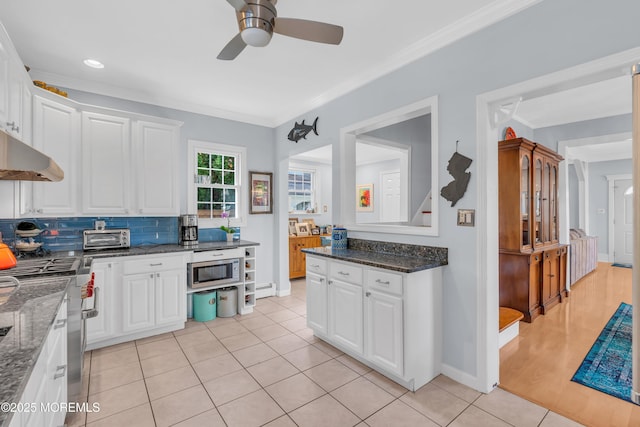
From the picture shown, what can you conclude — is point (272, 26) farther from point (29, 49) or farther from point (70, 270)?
point (29, 49)

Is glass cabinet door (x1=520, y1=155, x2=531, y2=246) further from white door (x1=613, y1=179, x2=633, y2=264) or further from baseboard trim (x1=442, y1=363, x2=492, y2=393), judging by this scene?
white door (x1=613, y1=179, x2=633, y2=264)

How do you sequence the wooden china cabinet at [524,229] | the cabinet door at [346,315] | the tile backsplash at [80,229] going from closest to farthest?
the cabinet door at [346,315] < the tile backsplash at [80,229] < the wooden china cabinet at [524,229]

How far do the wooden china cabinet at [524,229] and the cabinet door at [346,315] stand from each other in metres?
2.21

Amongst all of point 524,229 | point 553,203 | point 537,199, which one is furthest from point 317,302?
point 553,203

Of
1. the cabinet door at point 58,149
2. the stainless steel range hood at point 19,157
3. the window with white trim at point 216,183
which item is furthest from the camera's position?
the window with white trim at point 216,183

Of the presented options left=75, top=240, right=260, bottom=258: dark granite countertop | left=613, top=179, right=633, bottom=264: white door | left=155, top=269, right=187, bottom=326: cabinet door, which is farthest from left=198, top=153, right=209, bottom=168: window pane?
left=613, top=179, right=633, bottom=264: white door

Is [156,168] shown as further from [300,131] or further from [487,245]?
[487,245]

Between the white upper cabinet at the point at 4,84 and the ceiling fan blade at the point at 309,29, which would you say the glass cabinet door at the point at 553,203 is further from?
the white upper cabinet at the point at 4,84

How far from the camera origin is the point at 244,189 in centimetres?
453

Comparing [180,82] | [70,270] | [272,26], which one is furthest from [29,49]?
[272,26]

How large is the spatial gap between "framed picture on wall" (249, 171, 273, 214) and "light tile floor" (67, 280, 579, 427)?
2.04 m

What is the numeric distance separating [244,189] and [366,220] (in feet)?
12.1

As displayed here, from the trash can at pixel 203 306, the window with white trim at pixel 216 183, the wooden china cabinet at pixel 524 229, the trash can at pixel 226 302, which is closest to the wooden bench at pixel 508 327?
the wooden china cabinet at pixel 524 229

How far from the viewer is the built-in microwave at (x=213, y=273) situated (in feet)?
11.8
